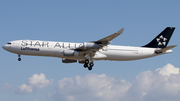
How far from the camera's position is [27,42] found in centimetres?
5366

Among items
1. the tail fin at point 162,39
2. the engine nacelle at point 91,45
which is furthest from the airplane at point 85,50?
the tail fin at point 162,39

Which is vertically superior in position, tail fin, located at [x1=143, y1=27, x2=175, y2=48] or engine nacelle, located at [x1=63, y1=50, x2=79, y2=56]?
tail fin, located at [x1=143, y1=27, x2=175, y2=48]

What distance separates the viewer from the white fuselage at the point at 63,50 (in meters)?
52.8

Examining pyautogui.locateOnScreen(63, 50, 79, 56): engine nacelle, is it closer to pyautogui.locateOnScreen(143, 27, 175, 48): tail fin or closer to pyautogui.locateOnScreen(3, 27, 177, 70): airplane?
pyautogui.locateOnScreen(3, 27, 177, 70): airplane

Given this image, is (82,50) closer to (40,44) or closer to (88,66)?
(88,66)

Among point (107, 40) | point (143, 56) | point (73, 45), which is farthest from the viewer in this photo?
point (143, 56)

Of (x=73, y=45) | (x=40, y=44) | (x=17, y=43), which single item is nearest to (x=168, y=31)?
(x=73, y=45)

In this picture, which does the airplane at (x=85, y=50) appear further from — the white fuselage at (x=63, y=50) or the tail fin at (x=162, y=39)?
the tail fin at (x=162, y=39)

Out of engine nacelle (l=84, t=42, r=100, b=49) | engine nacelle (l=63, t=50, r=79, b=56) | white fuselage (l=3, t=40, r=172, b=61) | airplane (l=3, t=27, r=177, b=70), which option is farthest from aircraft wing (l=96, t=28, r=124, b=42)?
engine nacelle (l=63, t=50, r=79, b=56)

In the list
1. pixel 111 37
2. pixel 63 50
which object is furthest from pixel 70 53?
pixel 111 37

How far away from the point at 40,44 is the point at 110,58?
13.9 meters

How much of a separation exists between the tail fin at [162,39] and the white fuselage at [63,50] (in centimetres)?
333

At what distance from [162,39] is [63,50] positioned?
72.5 feet

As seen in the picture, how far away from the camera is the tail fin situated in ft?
196
